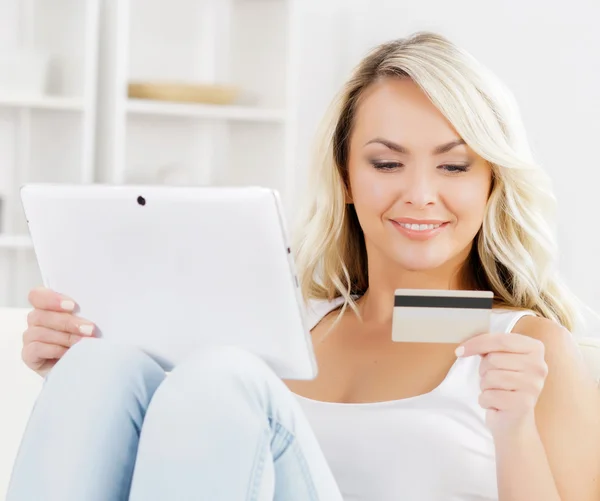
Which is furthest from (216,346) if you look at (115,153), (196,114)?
(196,114)

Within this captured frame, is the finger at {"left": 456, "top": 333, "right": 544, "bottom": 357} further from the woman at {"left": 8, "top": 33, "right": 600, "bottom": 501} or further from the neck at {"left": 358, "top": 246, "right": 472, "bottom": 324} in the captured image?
the neck at {"left": 358, "top": 246, "right": 472, "bottom": 324}

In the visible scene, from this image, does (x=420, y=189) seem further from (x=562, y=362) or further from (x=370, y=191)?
(x=562, y=362)

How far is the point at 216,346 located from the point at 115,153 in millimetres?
1918

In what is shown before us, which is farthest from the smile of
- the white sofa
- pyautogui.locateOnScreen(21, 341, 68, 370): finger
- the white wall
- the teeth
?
the white wall

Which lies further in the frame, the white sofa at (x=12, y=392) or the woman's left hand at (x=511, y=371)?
the white sofa at (x=12, y=392)

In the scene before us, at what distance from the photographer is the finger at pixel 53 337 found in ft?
4.08

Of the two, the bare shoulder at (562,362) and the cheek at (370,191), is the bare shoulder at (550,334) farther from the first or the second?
the cheek at (370,191)

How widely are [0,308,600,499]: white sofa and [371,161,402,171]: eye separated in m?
0.62

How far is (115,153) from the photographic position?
2.88 m

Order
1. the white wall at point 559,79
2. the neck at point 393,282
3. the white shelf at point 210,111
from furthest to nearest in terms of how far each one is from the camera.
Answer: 1. the white shelf at point 210,111
2. the white wall at point 559,79
3. the neck at point 393,282

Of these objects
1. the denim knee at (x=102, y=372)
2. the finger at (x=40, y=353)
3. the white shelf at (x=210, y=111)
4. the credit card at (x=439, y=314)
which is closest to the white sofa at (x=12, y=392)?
the finger at (x=40, y=353)

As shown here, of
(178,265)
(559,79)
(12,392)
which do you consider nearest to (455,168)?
(178,265)

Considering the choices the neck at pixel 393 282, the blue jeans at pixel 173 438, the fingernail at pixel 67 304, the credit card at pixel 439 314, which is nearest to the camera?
the blue jeans at pixel 173 438

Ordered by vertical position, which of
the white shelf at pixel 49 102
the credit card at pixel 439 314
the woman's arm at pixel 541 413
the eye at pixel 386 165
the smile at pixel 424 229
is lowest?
the woman's arm at pixel 541 413
